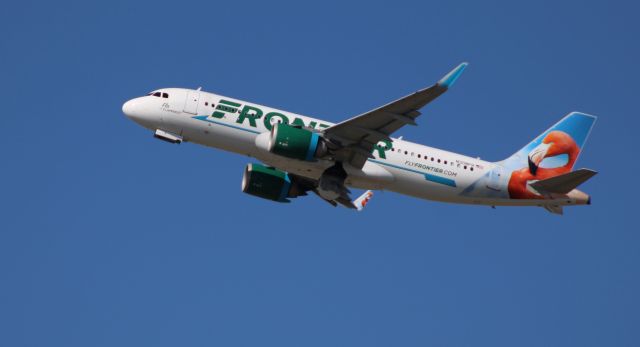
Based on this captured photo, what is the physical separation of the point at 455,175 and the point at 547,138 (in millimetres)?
7787

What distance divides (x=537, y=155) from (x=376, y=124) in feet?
40.2

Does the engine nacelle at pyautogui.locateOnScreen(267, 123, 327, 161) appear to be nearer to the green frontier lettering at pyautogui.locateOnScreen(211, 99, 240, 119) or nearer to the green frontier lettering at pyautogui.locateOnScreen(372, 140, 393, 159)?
the green frontier lettering at pyautogui.locateOnScreen(211, 99, 240, 119)

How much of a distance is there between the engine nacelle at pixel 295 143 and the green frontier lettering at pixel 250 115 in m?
Result: 1.88

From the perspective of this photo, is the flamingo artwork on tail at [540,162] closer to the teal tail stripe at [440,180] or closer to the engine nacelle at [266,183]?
the teal tail stripe at [440,180]

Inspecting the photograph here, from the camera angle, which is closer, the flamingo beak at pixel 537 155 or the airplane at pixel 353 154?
the airplane at pixel 353 154

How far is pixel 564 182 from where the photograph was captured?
172 ft

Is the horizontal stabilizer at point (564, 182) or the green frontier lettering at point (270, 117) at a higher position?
the horizontal stabilizer at point (564, 182)

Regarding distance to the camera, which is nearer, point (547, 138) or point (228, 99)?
point (228, 99)

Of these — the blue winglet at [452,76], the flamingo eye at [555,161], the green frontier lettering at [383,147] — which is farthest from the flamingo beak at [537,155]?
the blue winglet at [452,76]

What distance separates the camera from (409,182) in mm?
52406

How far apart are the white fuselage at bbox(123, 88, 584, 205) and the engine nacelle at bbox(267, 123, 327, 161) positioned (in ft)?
2.16

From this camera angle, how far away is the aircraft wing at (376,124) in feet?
148

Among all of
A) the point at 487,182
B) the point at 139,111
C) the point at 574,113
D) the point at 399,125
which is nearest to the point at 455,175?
the point at 487,182

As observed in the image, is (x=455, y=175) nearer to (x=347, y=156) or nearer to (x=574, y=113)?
(x=347, y=156)
